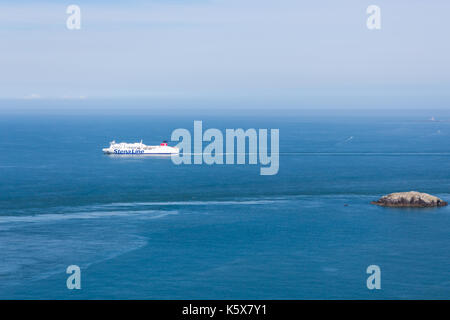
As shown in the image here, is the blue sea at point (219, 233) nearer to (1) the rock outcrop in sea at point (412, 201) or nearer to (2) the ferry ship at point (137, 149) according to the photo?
(1) the rock outcrop in sea at point (412, 201)

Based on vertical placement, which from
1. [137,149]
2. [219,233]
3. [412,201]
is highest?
[137,149]

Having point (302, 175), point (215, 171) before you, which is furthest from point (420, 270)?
point (215, 171)

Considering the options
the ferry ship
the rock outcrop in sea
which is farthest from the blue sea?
the ferry ship

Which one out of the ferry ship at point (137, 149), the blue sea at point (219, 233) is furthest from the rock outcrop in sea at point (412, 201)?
the ferry ship at point (137, 149)

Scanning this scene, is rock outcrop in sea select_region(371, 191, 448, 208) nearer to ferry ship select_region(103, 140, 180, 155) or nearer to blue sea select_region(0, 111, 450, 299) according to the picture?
blue sea select_region(0, 111, 450, 299)

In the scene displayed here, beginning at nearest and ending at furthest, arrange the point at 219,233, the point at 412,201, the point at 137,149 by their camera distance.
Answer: the point at 219,233
the point at 412,201
the point at 137,149

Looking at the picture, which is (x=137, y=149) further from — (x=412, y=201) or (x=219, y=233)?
(x=219, y=233)

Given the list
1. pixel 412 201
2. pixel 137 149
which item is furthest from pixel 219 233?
pixel 137 149
